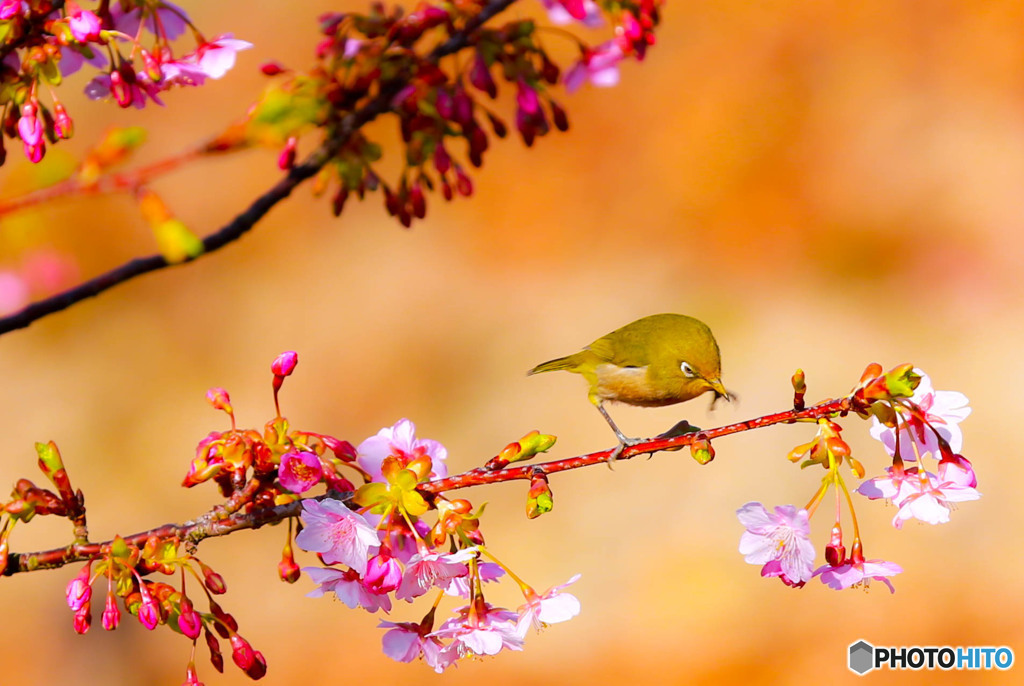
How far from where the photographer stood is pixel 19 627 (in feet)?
20.4

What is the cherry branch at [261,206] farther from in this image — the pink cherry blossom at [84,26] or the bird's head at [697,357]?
the bird's head at [697,357]

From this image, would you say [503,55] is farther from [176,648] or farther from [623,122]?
[623,122]

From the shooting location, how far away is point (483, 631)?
153 centimetres

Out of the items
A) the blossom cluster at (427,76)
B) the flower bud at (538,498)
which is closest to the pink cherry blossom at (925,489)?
the flower bud at (538,498)

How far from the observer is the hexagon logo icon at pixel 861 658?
18.0ft

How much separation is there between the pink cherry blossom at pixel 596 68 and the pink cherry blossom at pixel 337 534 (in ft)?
3.08

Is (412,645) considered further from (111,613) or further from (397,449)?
(111,613)

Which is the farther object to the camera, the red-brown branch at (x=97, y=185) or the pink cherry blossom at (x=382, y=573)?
the pink cherry blossom at (x=382, y=573)

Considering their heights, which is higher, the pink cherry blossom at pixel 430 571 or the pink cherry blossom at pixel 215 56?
the pink cherry blossom at pixel 215 56

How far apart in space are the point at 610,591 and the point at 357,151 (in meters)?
5.05

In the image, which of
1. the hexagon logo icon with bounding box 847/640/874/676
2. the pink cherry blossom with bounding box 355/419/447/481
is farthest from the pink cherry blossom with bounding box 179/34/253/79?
the hexagon logo icon with bounding box 847/640/874/676

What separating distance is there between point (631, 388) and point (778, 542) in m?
1.09

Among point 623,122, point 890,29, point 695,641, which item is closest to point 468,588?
point 695,641

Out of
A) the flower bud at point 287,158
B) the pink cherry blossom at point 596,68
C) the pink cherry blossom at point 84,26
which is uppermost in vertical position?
the pink cherry blossom at point 596,68
